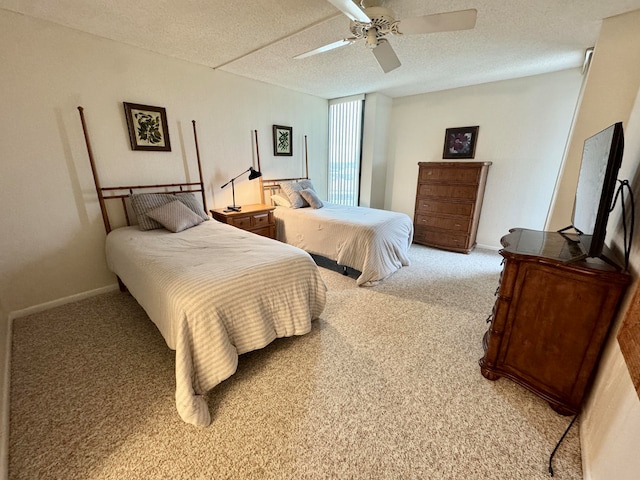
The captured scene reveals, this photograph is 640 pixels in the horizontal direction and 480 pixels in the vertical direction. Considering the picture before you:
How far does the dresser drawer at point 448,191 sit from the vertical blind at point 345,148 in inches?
47.3

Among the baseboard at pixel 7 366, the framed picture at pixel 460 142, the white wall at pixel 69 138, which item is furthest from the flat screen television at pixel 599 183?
the white wall at pixel 69 138

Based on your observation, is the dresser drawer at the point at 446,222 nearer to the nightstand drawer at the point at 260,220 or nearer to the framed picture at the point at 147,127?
the nightstand drawer at the point at 260,220

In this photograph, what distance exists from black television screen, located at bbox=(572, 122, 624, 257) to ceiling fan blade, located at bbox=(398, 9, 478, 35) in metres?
1.00

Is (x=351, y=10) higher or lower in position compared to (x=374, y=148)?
higher

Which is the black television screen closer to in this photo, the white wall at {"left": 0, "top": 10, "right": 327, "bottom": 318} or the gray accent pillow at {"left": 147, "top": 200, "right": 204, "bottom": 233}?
the gray accent pillow at {"left": 147, "top": 200, "right": 204, "bottom": 233}

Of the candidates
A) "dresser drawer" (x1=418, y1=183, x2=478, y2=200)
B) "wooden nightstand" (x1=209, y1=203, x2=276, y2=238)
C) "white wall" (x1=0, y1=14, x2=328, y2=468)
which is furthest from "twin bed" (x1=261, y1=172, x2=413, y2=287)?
"white wall" (x1=0, y1=14, x2=328, y2=468)

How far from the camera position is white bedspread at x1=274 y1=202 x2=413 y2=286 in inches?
115

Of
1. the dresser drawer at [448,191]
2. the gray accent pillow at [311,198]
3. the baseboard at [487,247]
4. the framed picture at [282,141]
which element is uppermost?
the framed picture at [282,141]

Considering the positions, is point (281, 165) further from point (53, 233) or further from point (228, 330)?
point (228, 330)

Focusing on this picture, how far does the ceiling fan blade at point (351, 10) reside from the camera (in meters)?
1.48

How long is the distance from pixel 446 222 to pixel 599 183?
2848 millimetres

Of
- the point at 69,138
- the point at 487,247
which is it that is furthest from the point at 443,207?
the point at 69,138

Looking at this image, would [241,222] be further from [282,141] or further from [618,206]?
[618,206]

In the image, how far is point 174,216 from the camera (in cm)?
263
